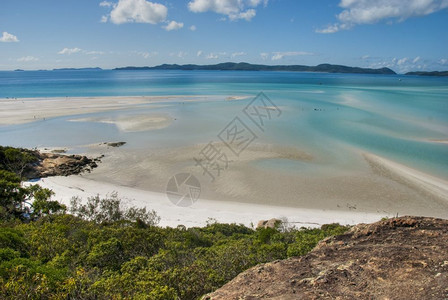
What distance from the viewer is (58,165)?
2831 cm

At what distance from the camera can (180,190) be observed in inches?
940

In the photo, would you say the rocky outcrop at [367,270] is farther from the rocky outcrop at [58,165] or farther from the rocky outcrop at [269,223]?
the rocky outcrop at [58,165]

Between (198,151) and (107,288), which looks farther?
(198,151)

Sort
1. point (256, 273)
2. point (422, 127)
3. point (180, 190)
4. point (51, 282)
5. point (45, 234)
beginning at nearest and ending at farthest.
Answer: point (256, 273)
point (51, 282)
point (45, 234)
point (180, 190)
point (422, 127)

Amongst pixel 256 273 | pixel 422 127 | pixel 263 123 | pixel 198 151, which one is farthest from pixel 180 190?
pixel 422 127

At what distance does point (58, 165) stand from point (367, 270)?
29.4 metres

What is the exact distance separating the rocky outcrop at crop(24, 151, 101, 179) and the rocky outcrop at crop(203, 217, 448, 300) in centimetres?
2550

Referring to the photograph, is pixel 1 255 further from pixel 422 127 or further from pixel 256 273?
pixel 422 127

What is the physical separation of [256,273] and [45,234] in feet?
28.6

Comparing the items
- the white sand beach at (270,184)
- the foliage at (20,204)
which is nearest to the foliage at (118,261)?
the foliage at (20,204)

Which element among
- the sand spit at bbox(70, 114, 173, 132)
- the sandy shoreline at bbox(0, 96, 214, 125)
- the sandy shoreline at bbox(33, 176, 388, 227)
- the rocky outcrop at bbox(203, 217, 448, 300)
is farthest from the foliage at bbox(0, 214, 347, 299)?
the sandy shoreline at bbox(0, 96, 214, 125)

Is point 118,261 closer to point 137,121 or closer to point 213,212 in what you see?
point 213,212

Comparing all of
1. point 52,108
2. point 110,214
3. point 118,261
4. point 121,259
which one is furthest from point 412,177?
point 52,108

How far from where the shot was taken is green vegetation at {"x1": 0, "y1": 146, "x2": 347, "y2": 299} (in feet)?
23.5
